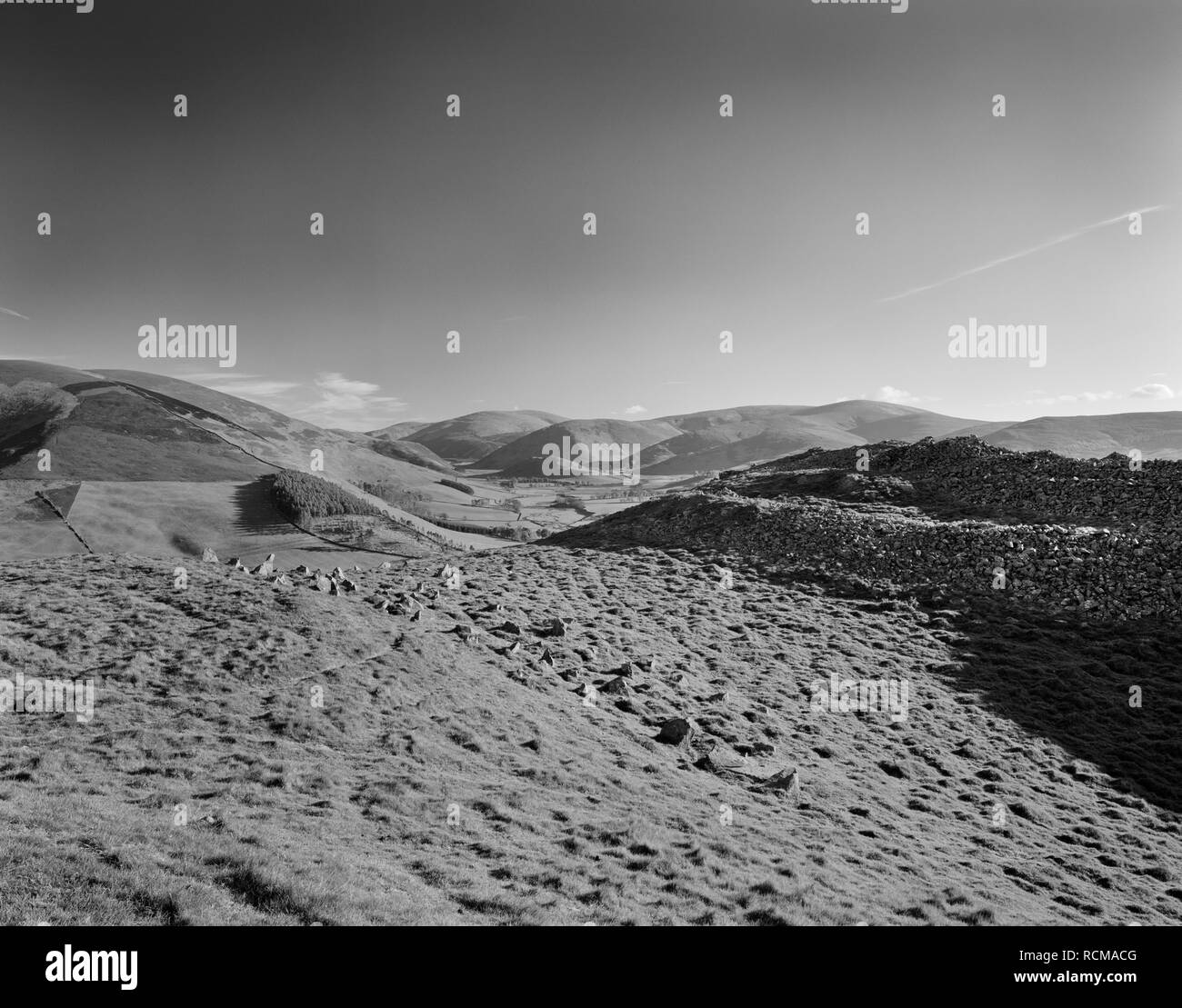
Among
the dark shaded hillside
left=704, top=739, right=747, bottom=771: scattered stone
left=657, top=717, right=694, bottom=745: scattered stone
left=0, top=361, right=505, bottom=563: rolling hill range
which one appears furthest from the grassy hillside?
the dark shaded hillside

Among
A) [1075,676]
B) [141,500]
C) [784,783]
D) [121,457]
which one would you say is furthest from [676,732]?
[121,457]

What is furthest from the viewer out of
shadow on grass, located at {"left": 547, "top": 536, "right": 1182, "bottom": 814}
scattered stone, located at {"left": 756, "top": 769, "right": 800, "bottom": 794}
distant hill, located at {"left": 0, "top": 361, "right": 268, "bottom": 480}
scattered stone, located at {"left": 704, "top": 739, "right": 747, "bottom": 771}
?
distant hill, located at {"left": 0, "top": 361, "right": 268, "bottom": 480}

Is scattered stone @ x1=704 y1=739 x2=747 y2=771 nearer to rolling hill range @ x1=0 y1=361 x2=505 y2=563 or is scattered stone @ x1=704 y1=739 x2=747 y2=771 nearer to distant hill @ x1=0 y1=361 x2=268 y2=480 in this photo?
rolling hill range @ x1=0 y1=361 x2=505 y2=563

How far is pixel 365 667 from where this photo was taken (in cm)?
1886

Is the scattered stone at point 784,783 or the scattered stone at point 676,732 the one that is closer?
the scattered stone at point 784,783

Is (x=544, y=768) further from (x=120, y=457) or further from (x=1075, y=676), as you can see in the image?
(x=120, y=457)

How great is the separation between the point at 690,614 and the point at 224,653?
63.2 ft

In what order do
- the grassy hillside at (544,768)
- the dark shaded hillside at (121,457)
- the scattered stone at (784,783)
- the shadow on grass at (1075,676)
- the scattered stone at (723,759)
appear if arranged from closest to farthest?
the grassy hillside at (544,768) < the scattered stone at (784,783) < the scattered stone at (723,759) < the shadow on grass at (1075,676) < the dark shaded hillside at (121,457)

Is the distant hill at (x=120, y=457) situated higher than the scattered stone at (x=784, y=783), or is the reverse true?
the distant hill at (x=120, y=457)

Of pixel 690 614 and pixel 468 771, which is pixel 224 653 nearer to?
pixel 468 771

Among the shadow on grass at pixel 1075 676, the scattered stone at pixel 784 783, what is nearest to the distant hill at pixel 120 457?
the shadow on grass at pixel 1075 676

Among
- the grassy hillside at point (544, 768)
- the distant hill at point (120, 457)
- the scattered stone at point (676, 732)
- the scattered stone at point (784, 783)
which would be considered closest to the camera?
the grassy hillside at point (544, 768)

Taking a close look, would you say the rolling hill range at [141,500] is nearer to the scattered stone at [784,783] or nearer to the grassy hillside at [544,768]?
Result: the grassy hillside at [544,768]
